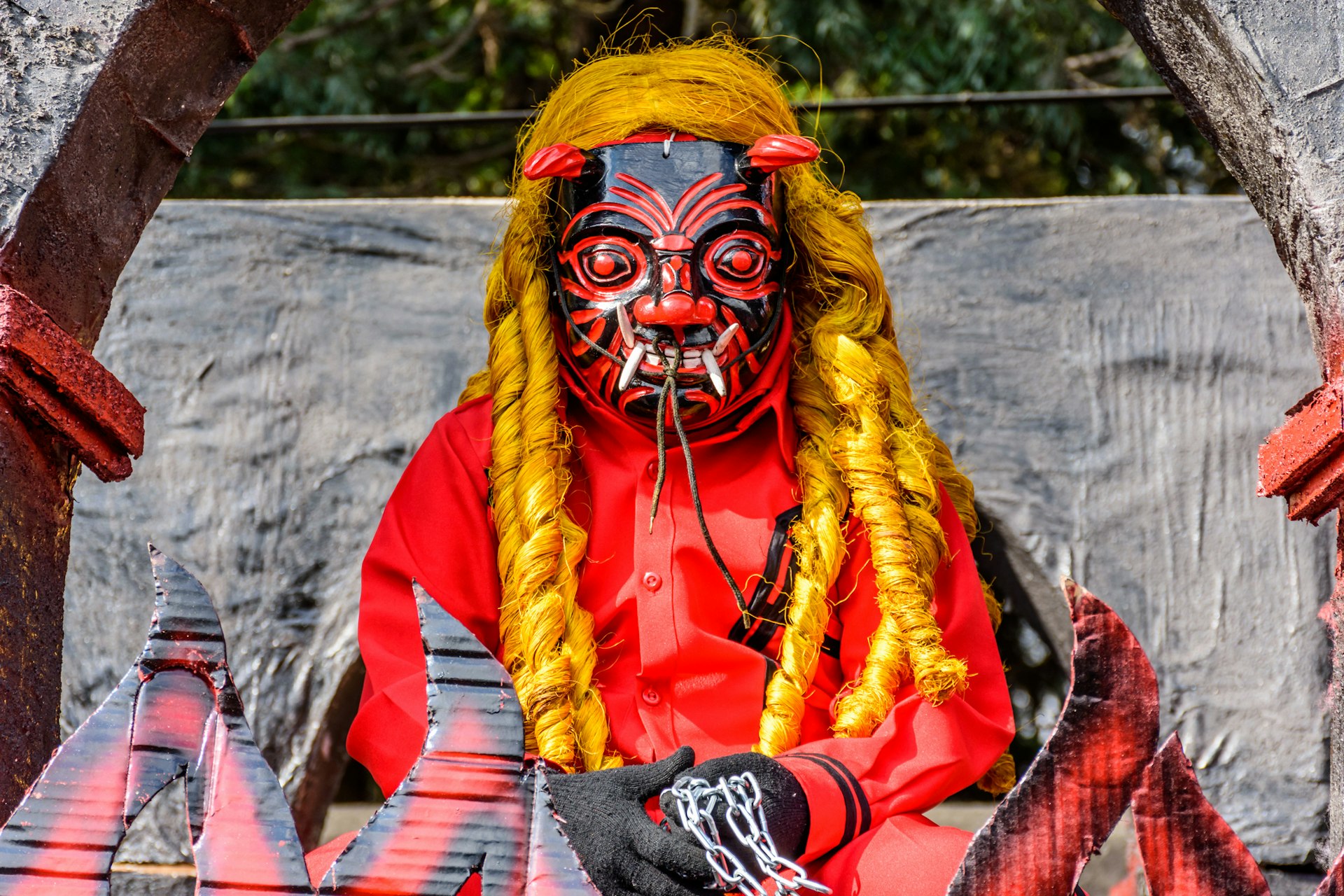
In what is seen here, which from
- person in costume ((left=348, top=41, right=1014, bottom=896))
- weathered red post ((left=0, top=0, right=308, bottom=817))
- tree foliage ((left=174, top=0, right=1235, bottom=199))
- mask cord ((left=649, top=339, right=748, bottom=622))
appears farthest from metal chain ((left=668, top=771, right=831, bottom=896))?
tree foliage ((left=174, top=0, right=1235, bottom=199))

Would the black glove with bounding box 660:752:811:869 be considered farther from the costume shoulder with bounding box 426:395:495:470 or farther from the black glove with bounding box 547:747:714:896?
the costume shoulder with bounding box 426:395:495:470

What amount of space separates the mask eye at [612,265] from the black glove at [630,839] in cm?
75

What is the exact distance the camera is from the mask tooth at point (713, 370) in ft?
7.20

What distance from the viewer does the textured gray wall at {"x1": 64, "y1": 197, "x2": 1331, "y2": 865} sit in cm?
299

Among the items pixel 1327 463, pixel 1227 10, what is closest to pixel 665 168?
pixel 1227 10

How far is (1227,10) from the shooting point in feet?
6.10

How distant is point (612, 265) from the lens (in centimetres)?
223

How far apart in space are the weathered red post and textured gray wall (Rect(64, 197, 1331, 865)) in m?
1.14

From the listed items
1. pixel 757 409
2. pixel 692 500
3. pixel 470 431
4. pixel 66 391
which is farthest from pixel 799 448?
pixel 66 391

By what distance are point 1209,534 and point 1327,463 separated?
1.25m

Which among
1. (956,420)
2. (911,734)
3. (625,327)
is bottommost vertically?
(911,734)

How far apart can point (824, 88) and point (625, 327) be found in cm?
311

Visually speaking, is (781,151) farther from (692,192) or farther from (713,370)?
(713,370)

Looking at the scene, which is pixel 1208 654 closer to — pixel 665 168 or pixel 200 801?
pixel 665 168
